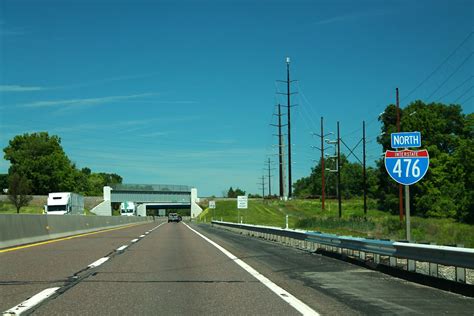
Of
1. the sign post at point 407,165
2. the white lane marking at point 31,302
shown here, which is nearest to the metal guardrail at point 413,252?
the sign post at point 407,165

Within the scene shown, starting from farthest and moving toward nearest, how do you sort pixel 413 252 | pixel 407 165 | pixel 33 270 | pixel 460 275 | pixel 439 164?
pixel 439 164 < pixel 407 165 < pixel 33 270 < pixel 413 252 < pixel 460 275

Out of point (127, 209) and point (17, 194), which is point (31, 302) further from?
point (127, 209)

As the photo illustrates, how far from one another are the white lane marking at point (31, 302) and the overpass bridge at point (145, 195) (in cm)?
10846

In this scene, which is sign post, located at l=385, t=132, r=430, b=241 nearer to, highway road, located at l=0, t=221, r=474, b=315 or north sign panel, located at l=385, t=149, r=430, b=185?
north sign panel, located at l=385, t=149, r=430, b=185

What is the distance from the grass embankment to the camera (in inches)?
1544

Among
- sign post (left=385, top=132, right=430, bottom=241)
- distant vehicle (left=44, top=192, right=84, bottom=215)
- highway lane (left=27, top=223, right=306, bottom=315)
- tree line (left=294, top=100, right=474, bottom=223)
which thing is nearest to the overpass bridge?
tree line (left=294, top=100, right=474, bottom=223)

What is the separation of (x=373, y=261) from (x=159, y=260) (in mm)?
5640

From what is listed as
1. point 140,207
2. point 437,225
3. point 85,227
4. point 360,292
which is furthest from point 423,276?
point 140,207

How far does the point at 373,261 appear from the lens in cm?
1374

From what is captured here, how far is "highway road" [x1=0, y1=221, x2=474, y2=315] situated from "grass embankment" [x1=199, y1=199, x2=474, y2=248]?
68.2 ft

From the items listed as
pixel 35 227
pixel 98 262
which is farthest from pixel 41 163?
pixel 98 262

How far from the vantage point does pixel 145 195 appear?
4774 inches

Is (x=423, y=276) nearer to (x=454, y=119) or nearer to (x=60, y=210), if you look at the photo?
(x=60, y=210)

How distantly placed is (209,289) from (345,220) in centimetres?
4084
